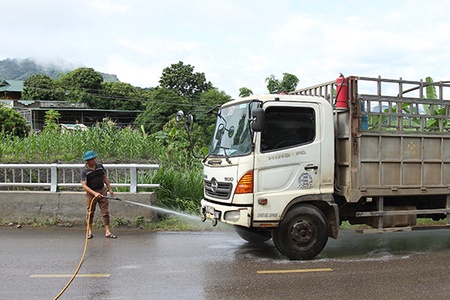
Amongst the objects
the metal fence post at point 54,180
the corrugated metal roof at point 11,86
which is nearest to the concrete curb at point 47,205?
the metal fence post at point 54,180

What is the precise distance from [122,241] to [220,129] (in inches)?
112

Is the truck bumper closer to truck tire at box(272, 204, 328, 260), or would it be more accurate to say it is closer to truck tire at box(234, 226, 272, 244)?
truck tire at box(272, 204, 328, 260)

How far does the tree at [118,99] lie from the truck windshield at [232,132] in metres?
53.0

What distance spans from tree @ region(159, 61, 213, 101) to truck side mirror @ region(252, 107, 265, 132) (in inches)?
1816

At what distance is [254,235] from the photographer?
302 inches

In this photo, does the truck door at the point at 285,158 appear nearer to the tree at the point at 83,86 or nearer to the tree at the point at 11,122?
the tree at the point at 11,122

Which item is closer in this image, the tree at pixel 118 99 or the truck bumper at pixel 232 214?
the truck bumper at pixel 232 214

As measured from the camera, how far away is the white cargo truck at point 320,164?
248 inches

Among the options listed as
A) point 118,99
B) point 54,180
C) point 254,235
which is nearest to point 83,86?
point 118,99

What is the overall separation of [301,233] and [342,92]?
2.29m

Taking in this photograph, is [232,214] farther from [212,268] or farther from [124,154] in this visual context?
[124,154]

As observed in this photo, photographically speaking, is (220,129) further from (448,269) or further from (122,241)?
(448,269)

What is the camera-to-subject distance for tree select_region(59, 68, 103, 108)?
59062 millimetres

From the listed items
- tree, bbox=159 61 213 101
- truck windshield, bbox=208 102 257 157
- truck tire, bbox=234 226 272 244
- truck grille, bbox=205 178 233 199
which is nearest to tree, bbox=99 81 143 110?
tree, bbox=159 61 213 101
